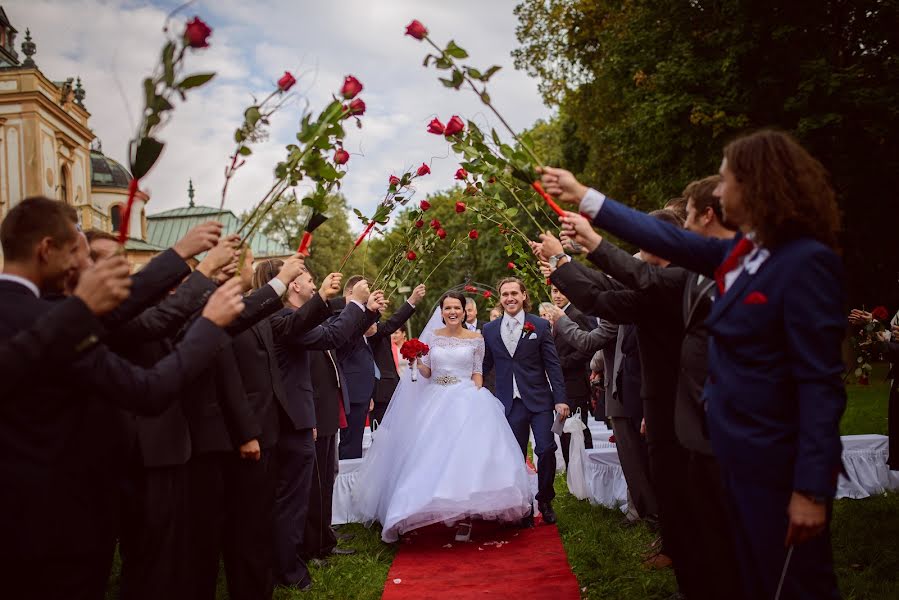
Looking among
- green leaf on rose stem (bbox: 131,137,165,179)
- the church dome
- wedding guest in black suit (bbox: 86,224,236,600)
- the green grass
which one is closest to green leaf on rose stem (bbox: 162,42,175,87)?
green leaf on rose stem (bbox: 131,137,165,179)

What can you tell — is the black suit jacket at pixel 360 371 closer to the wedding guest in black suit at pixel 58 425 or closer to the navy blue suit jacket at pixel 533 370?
the navy blue suit jacket at pixel 533 370

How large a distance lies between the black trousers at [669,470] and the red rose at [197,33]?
134 inches

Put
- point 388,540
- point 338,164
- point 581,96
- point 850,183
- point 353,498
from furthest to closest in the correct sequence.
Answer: point 581,96, point 850,183, point 353,498, point 388,540, point 338,164

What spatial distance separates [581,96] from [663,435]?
1824 centimetres

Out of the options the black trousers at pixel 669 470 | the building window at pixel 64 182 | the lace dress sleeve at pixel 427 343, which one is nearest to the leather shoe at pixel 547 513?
the lace dress sleeve at pixel 427 343

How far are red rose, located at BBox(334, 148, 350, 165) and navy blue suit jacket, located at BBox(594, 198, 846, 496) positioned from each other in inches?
97.0

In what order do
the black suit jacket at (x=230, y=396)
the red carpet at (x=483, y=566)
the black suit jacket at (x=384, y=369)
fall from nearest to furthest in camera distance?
1. the black suit jacket at (x=230, y=396)
2. the red carpet at (x=483, y=566)
3. the black suit jacket at (x=384, y=369)

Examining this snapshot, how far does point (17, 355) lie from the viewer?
251 cm

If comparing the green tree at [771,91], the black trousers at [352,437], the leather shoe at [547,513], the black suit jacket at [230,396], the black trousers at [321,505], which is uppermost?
the green tree at [771,91]

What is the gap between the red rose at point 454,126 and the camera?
14.8 feet

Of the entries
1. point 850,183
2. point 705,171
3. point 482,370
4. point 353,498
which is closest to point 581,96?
point 705,171

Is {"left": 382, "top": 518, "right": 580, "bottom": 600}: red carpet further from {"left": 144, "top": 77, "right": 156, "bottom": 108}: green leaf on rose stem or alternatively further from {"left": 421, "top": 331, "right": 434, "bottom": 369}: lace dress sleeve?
{"left": 144, "top": 77, "right": 156, "bottom": 108}: green leaf on rose stem

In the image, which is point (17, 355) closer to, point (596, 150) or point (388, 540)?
point (388, 540)

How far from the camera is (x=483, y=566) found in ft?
21.6
